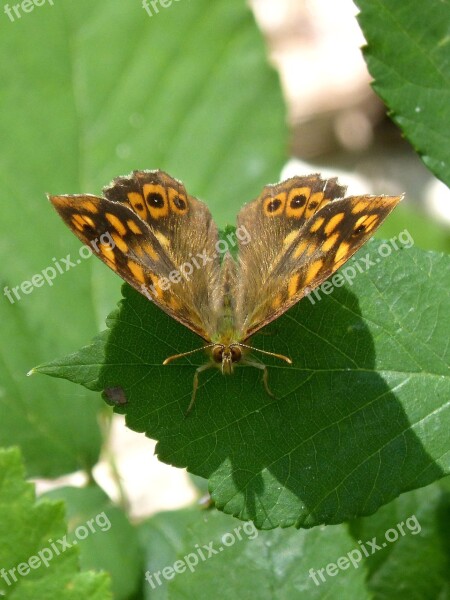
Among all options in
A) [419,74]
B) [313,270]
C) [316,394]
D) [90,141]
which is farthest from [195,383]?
[90,141]

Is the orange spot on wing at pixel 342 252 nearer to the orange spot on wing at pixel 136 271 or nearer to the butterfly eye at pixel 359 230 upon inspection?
the butterfly eye at pixel 359 230

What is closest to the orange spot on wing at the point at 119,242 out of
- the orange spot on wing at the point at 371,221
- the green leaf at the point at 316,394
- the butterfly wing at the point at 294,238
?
the green leaf at the point at 316,394

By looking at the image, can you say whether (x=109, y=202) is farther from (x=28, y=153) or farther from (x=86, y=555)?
(x=86, y=555)

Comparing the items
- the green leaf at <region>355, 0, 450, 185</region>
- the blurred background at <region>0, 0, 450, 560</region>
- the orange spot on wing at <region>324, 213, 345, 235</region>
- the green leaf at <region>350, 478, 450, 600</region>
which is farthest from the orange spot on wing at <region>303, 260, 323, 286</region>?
the blurred background at <region>0, 0, 450, 560</region>

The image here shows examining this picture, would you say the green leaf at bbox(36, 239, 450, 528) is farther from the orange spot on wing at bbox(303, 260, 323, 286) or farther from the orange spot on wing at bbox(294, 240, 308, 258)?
the orange spot on wing at bbox(294, 240, 308, 258)

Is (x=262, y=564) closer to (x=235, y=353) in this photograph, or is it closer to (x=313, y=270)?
(x=235, y=353)
